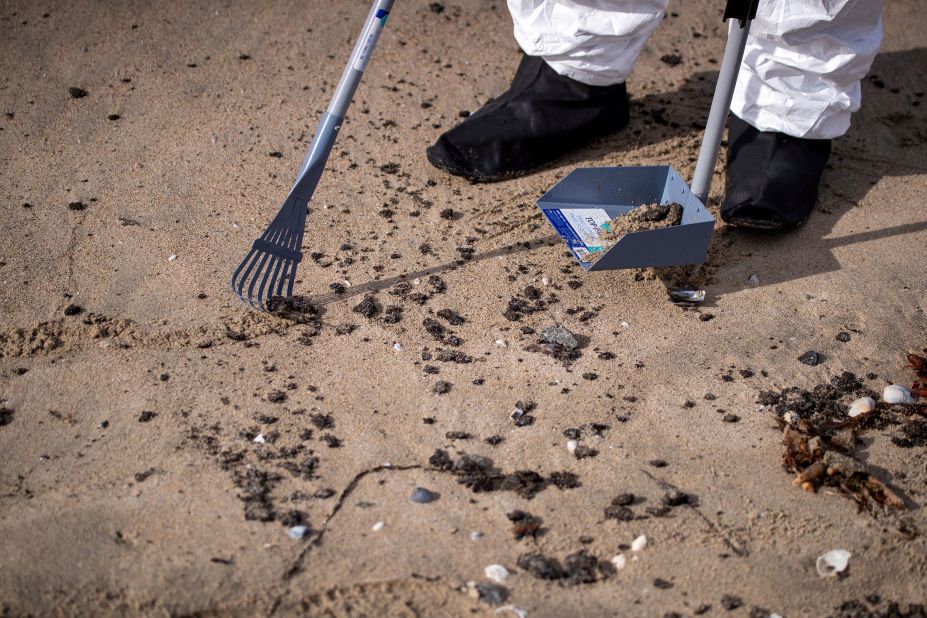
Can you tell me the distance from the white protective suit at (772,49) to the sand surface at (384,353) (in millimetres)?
275

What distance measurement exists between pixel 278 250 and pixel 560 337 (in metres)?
0.76

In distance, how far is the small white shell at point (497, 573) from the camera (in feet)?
5.48

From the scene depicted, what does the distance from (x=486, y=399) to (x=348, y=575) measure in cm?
59

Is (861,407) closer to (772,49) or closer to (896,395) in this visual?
(896,395)

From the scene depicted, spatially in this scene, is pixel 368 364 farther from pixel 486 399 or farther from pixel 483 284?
pixel 483 284

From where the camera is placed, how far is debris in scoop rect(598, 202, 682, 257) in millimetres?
2486

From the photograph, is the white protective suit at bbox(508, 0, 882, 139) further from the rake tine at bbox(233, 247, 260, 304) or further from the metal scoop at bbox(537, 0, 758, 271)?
the rake tine at bbox(233, 247, 260, 304)

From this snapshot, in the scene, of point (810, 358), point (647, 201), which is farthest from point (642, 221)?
point (810, 358)

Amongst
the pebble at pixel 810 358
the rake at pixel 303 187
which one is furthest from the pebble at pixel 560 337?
the rake at pixel 303 187

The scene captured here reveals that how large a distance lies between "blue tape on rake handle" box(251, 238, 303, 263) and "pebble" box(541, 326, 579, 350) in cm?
66

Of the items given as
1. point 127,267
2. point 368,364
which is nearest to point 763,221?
point 368,364

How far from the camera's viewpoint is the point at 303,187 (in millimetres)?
2291

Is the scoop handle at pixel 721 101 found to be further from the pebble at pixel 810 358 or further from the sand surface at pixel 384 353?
the pebble at pixel 810 358

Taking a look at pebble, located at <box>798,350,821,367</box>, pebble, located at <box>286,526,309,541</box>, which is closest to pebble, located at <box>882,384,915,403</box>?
pebble, located at <box>798,350,821,367</box>
